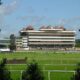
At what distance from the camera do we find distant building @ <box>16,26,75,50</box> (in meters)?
162

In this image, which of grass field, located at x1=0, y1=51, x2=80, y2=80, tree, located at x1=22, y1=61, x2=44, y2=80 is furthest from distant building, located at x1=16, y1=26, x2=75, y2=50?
tree, located at x1=22, y1=61, x2=44, y2=80

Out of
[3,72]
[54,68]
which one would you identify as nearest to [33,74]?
[3,72]

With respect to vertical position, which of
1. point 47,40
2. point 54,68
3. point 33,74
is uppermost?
point 33,74

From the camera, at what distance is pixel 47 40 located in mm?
162250

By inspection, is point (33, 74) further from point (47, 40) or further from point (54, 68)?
point (47, 40)

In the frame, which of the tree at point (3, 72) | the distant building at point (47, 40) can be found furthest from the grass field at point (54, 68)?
the distant building at point (47, 40)

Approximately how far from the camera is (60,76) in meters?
21.5

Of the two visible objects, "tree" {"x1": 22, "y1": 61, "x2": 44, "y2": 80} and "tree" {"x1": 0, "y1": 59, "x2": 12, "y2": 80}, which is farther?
"tree" {"x1": 22, "y1": 61, "x2": 44, "y2": 80}

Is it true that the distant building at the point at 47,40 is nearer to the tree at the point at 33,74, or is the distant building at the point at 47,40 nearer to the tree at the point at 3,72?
the tree at the point at 33,74

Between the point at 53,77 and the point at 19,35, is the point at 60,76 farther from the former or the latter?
the point at 19,35

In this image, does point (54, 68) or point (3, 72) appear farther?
point (54, 68)

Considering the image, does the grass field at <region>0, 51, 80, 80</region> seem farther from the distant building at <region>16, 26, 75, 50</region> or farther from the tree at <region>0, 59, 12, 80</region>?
the distant building at <region>16, 26, 75, 50</region>

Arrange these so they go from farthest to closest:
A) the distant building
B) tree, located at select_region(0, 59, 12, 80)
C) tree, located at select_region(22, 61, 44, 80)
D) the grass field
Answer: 1. the distant building
2. the grass field
3. tree, located at select_region(22, 61, 44, 80)
4. tree, located at select_region(0, 59, 12, 80)

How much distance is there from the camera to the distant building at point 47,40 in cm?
16175
